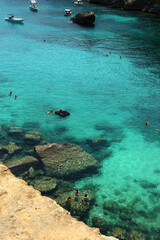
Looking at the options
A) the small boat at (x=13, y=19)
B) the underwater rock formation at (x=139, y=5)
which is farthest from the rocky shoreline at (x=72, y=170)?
the underwater rock formation at (x=139, y=5)

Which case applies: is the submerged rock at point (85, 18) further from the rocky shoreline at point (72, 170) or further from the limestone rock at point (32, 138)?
the limestone rock at point (32, 138)

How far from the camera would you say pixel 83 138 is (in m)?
28.9

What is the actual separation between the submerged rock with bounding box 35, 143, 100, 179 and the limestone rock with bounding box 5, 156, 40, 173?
0.78 meters

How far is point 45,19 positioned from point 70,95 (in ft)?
186

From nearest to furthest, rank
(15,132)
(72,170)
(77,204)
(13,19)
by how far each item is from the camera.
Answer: (77,204) < (72,170) < (15,132) < (13,19)

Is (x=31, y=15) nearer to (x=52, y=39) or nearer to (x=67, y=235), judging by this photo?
(x=52, y=39)

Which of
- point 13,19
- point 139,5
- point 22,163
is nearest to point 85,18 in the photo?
point 13,19

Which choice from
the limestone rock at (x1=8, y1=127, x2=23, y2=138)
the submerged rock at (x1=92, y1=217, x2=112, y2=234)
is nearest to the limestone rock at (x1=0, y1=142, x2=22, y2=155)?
the limestone rock at (x1=8, y1=127, x2=23, y2=138)

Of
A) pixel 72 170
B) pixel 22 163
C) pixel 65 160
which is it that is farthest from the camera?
pixel 65 160

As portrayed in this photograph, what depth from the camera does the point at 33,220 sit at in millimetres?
12664

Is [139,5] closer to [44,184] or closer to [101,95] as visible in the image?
[101,95]

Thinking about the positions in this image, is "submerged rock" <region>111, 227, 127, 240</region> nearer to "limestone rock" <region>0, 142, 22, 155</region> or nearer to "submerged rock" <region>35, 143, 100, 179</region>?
"submerged rock" <region>35, 143, 100, 179</region>

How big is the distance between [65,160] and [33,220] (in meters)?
11.7

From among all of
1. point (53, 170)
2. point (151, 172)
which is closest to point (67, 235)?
point (53, 170)
